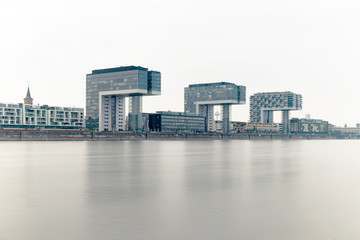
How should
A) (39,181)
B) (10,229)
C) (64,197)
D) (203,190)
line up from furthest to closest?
(39,181) < (203,190) < (64,197) < (10,229)

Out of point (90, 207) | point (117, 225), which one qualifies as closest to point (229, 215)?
point (117, 225)

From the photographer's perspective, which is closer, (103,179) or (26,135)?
(103,179)

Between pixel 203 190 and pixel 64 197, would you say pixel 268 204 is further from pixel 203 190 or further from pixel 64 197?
pixel 64 197

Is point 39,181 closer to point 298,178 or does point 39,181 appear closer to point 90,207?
point 90,207

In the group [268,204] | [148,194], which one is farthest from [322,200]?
[148,194]

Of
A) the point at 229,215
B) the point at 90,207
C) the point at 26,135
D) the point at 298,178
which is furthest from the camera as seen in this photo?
the point at 26,135

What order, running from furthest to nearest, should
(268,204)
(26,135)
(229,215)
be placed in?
1. (26,135)
2. (268,204)
3. (229,215)

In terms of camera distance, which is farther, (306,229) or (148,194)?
(148,194)

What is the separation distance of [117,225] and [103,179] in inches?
592

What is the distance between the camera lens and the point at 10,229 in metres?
13.6

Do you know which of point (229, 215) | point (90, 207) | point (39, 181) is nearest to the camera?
point (229, 215)

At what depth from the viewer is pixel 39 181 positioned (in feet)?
89.6

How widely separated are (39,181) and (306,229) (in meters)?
19.3

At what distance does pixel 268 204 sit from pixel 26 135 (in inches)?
5693
